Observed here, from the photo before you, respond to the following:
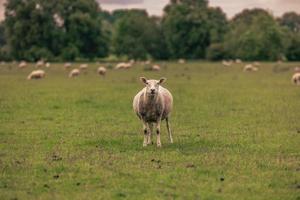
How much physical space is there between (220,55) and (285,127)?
3813 inches

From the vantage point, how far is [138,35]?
126 meters

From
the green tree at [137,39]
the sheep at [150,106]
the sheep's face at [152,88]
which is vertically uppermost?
the sheep's face at [152,88]

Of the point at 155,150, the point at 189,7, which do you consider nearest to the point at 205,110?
the point at 155,150

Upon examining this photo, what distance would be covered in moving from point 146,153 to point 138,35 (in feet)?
363

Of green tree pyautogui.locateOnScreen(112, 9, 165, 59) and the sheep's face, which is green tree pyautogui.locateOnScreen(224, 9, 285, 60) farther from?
the sheep's face

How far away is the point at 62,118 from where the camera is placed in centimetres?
2425

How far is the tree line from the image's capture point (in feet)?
346

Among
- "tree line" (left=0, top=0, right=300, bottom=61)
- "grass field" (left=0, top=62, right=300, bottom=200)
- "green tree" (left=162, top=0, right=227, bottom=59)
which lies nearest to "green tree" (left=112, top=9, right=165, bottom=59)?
"tree line" (left=0, top=0, right=300, bottom=61)

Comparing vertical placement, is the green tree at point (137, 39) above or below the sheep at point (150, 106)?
below

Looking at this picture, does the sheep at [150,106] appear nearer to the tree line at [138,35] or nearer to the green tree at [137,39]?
the tree line at [138,35]

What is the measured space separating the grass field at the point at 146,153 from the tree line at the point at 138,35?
76658 millimetres

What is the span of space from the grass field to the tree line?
252ft

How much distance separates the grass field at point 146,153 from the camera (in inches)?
469

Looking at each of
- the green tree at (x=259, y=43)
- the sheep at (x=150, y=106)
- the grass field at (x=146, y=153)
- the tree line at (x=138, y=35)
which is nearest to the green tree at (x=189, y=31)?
the tree line at (x=138, y=35)
